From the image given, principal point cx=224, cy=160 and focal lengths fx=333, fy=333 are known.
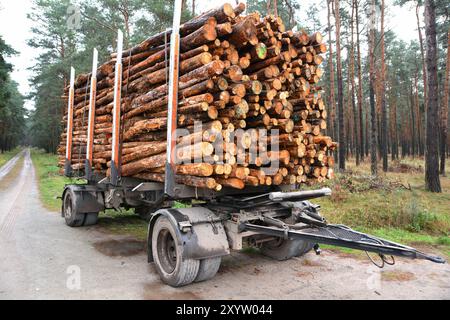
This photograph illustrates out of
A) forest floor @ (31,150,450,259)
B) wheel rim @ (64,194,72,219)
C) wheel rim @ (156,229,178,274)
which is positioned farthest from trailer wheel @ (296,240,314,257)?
wheel rim @ (64,194,72,219)

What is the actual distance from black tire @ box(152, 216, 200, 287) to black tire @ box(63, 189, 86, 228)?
380 cm

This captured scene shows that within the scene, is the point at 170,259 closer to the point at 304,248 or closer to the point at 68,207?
the point at 304,248

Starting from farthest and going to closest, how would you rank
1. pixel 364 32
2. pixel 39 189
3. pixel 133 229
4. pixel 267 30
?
pixel 364 32 → pixel 39 189 → pixel 133 229 → pixel 267 30

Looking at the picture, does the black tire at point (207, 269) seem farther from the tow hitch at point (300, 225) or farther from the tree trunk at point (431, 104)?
the tree trunk at point (431, 104)

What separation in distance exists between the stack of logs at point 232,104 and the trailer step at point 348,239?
0.79 m

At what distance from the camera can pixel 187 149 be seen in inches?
181

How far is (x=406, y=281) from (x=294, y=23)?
2155cm

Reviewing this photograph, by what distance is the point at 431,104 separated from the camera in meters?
13.4

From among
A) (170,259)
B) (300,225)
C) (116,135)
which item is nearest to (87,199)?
(116,135)

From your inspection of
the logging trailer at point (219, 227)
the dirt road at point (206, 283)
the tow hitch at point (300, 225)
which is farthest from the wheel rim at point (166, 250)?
the tow hitch at point (300, 225)

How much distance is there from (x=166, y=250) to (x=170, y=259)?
15 cm

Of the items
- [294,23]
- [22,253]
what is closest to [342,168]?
[294,23]

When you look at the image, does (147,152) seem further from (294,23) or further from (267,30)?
(294,23)

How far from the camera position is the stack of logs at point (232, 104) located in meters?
4.44
